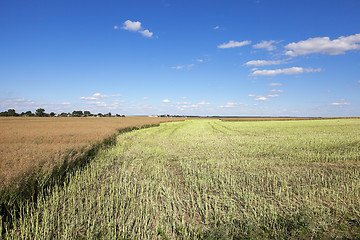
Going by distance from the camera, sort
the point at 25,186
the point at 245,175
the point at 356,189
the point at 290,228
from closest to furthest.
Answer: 1. the point at 290,228
2. the point at 25,186
3. the point at 356,189
4. the point at 245,175

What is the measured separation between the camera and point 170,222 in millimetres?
4324

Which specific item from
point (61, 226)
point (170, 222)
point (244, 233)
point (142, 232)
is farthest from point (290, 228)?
point (61, 226)

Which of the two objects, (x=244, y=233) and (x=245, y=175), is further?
(x=245, y=175)

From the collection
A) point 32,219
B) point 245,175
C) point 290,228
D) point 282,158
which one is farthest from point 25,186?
point 282,158

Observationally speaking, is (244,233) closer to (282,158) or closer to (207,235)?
(207,235)

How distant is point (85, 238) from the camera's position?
3768 mm

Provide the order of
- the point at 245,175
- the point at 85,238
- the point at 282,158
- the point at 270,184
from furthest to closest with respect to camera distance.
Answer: the point at 282,158
the point at 245,175
the point at 270,184
the point at 85,238

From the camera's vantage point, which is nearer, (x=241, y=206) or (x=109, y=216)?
(x=109, y=216)

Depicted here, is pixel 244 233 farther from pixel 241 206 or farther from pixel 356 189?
pixel 356 189

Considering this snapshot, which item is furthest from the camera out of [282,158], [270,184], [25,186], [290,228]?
[282,158]

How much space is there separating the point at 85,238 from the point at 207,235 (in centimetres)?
234

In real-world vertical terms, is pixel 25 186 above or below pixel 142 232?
above

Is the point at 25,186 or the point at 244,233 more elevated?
the point at 25,186

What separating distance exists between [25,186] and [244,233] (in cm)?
533
